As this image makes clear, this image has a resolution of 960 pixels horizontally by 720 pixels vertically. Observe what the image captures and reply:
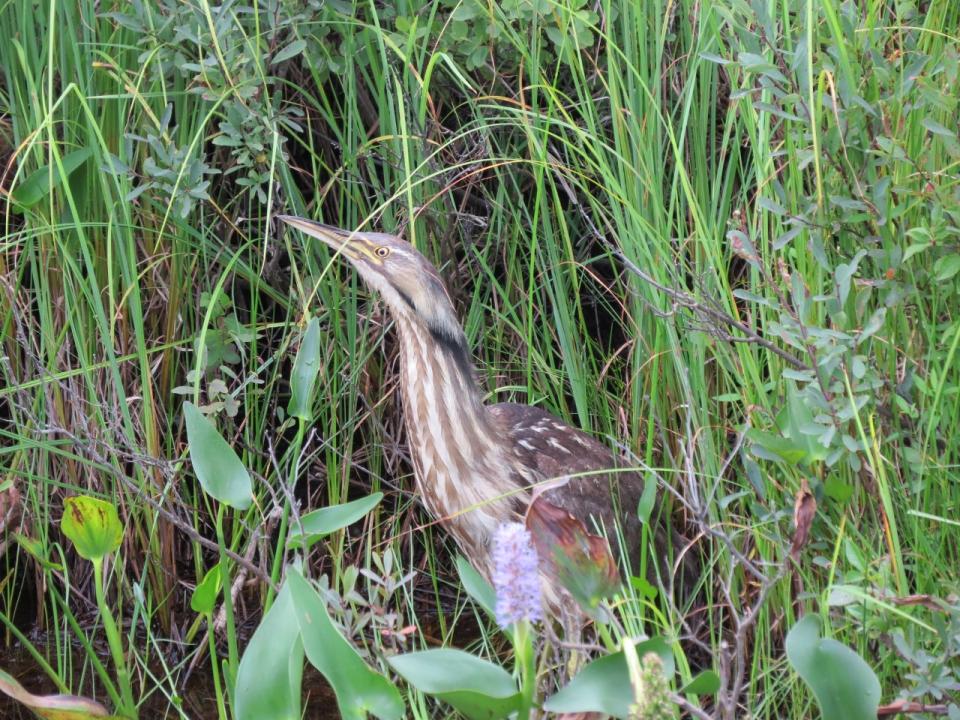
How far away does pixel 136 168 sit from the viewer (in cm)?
293

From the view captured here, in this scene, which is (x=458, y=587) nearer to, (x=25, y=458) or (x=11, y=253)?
(x=25, y=458)

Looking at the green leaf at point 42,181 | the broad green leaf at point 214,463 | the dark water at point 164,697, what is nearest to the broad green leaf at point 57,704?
the broad green leaf at point 214,463

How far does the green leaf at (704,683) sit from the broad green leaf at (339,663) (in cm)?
38

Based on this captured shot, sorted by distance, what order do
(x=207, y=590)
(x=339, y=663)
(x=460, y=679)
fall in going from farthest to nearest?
(x=207, y=590) < (x=339, y=663) < (x=460, y=679)

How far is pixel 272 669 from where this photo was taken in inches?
70.0

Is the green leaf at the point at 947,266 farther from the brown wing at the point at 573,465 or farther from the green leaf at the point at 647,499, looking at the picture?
the brown wing at the point at 573,465

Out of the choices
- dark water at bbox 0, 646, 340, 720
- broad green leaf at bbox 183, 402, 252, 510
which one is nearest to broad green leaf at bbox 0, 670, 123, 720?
broad green leaf at bbox 183, 402, 252, 510

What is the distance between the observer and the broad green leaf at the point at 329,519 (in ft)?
6.38

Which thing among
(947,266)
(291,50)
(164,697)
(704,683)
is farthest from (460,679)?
(291,50)

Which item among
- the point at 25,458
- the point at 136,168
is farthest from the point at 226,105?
the point at 25,458

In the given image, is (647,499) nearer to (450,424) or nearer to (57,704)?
(450,424)

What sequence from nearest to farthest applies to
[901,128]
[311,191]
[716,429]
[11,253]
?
[901,128] → [716,429] → [11,253] → [311,191]

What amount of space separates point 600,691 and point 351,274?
162cm

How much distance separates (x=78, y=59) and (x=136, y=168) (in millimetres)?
260
